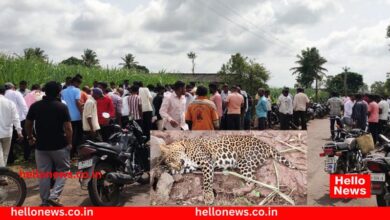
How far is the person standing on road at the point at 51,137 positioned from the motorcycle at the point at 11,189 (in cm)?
27

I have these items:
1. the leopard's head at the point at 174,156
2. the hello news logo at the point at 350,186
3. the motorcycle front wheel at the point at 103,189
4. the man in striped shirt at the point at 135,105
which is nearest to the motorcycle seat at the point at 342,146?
the hello news logo at the point at 350,186

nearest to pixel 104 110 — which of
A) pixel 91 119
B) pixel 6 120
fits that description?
pixel 91 119

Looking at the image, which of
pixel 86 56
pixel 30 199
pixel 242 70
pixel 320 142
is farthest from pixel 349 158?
pixel 86 56

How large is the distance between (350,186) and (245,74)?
24789 mm

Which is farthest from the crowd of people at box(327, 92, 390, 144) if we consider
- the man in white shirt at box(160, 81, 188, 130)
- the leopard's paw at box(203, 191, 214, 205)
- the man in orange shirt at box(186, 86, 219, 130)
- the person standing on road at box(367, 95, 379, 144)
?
the leopard's paw at box(203, 191, 214, 205)

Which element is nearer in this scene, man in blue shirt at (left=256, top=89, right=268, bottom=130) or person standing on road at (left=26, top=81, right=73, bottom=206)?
person standing on road at (left=26, top=81, right=73, bottom=206)

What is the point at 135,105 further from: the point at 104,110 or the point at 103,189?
the point at 103,189

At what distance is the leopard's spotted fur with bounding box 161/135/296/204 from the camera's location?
16.8ft

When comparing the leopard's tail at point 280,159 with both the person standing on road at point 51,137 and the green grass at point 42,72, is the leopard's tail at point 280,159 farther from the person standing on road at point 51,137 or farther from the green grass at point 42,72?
the green grass at point 42,72

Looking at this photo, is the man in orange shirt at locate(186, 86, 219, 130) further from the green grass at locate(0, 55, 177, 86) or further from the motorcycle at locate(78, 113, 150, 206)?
the green grass at locate(0, 55, 177, 86)

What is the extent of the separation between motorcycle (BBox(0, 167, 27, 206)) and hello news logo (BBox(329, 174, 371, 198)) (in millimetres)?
4743

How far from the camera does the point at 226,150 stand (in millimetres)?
5148
